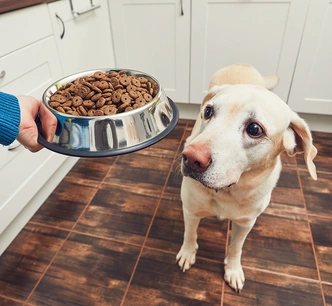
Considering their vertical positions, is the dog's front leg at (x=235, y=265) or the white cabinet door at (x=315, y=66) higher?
the white cabinet door at (x=315, y=66)

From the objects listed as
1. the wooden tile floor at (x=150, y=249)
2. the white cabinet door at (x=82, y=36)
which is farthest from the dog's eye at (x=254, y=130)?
the white cabinet door at (x=82, y=36)

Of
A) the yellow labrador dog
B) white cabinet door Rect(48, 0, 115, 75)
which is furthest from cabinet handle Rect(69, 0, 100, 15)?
the yellow labrador dog

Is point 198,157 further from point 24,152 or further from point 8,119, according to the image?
point 24,152

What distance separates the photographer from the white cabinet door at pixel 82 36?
174cm

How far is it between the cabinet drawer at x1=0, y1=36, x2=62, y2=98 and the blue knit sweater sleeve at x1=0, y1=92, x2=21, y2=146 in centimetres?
59

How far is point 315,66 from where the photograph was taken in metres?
2.12

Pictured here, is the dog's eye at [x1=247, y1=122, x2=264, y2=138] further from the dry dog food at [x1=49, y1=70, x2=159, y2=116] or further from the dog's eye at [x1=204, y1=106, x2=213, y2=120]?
the dry dog food at [x1=49, y1=70, x2=159, y2=116]

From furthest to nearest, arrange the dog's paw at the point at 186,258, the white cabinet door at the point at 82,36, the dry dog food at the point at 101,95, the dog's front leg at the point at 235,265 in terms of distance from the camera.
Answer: the white cabinet door at the point at 82,36
the dog's paw at the point at 186,258
the dog's front leg at the point at 235,265
the dry dog food at the point at 101,95

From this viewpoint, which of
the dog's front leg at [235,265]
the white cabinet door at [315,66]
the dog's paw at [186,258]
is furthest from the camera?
the white cabinet door at [315,66]

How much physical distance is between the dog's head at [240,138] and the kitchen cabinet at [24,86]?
3.33 feet

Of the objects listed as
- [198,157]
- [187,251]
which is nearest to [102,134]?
[198,157]

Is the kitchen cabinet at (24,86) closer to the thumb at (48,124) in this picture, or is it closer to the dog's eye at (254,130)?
the thumb at (48,124)

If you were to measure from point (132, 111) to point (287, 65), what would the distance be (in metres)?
1.70

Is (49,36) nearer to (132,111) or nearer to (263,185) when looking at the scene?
(132,111)
